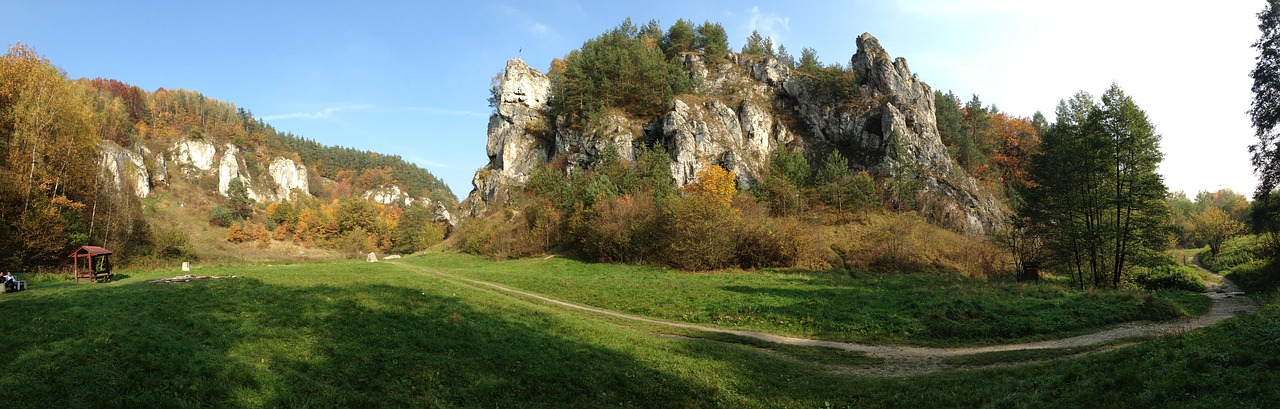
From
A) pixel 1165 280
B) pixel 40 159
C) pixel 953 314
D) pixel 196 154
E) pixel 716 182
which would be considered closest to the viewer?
pixel 953 314

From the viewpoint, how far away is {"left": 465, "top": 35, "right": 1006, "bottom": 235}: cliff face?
69.2 metres

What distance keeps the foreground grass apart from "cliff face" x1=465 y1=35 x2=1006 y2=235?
40.8 m

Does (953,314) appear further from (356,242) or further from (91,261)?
(356,242)

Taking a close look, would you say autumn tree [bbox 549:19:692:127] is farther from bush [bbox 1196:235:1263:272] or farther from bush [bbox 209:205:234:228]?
bush [bbox 209:205:234:228]

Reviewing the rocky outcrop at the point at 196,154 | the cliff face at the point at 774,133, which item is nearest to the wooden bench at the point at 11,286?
the cliff face at the point at 774,133

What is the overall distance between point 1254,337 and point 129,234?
65.1 m

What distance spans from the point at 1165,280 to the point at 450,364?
4983cm

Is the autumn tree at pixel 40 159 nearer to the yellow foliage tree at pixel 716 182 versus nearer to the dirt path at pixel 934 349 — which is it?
the dirt path at pixel 934 349

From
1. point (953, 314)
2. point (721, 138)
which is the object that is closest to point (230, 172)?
point (721, 138)

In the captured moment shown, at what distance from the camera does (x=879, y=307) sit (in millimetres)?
24000

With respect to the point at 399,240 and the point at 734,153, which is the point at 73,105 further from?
the point at 399,240

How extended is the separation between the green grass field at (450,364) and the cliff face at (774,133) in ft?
196

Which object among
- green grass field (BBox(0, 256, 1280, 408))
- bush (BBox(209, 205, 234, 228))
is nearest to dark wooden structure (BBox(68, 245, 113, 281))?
green grass field (BBox(0, 256, 1280, 408))

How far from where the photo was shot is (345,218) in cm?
11175
